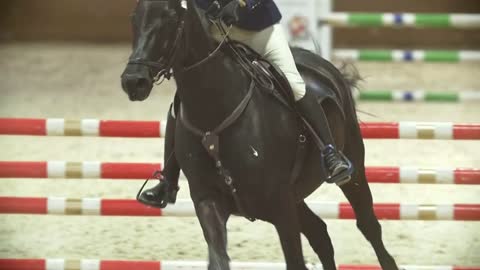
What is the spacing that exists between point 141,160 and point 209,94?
396 cm

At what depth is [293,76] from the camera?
154 inches

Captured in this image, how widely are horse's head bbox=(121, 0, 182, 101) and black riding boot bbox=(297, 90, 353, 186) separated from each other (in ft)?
2.49

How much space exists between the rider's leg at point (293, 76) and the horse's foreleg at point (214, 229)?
1.73 feet

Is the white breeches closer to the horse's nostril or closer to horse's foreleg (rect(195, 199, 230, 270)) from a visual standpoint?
horse's foreleg (rect(195, 199, 230, 270))

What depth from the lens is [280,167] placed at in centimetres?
380

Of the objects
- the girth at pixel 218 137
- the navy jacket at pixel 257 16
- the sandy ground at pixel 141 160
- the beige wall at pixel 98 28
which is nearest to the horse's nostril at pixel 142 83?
the girth at pixel 218 137

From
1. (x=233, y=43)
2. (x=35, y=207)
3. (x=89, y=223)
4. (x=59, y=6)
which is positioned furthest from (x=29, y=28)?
(x=233, y=43)

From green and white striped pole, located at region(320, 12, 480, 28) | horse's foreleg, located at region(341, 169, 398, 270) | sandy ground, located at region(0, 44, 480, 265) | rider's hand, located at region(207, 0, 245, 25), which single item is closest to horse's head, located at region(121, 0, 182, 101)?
rider's hand, located at region(207, 0, 245, 25)

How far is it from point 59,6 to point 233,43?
379 inches

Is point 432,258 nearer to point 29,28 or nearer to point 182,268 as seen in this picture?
point 182,268

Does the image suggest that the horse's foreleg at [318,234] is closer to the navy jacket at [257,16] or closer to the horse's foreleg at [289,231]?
the horse's foreleg at [289,231]

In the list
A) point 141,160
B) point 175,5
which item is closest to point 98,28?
point 141,160

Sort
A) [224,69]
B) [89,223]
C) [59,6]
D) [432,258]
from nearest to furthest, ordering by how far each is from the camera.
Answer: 1. [224,69]
2. [432,258]
3. [89,223]
4. [59,6]

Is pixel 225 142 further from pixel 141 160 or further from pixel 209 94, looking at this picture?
pixel 141 160
